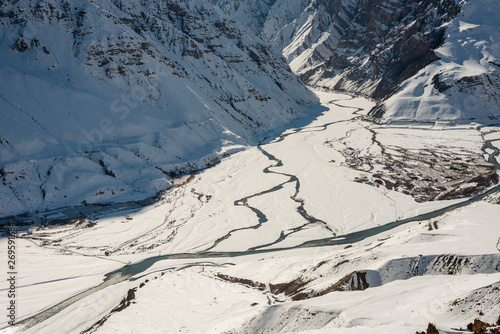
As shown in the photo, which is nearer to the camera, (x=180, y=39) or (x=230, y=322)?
(x=230, y=322)

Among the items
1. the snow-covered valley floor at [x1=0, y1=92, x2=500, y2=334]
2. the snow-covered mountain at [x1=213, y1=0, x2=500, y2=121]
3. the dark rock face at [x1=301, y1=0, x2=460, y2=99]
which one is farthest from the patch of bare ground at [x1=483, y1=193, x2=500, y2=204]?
the dark rock face at [x1=301, y1=0, x2=460, y2=99]

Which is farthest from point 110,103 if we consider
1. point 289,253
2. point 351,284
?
point 351,284

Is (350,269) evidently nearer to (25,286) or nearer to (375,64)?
(25,286)

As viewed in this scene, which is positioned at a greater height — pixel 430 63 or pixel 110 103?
pixel 110 103

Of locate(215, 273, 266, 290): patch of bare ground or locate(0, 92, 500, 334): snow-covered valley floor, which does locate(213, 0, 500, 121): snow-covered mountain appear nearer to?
locate(0, 92, 500, 334): snow-covered valley floor

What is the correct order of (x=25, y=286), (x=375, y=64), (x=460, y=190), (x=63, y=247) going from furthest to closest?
(x=375, y=64) → (x=460, y=190) → (x=63, y=247) → (x=25, y=286)

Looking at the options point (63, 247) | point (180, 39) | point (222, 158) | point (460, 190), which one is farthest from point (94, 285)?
point (180, 39)

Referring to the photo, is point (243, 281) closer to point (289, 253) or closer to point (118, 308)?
point (289, 253)

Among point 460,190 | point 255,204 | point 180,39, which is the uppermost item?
point 180,39
